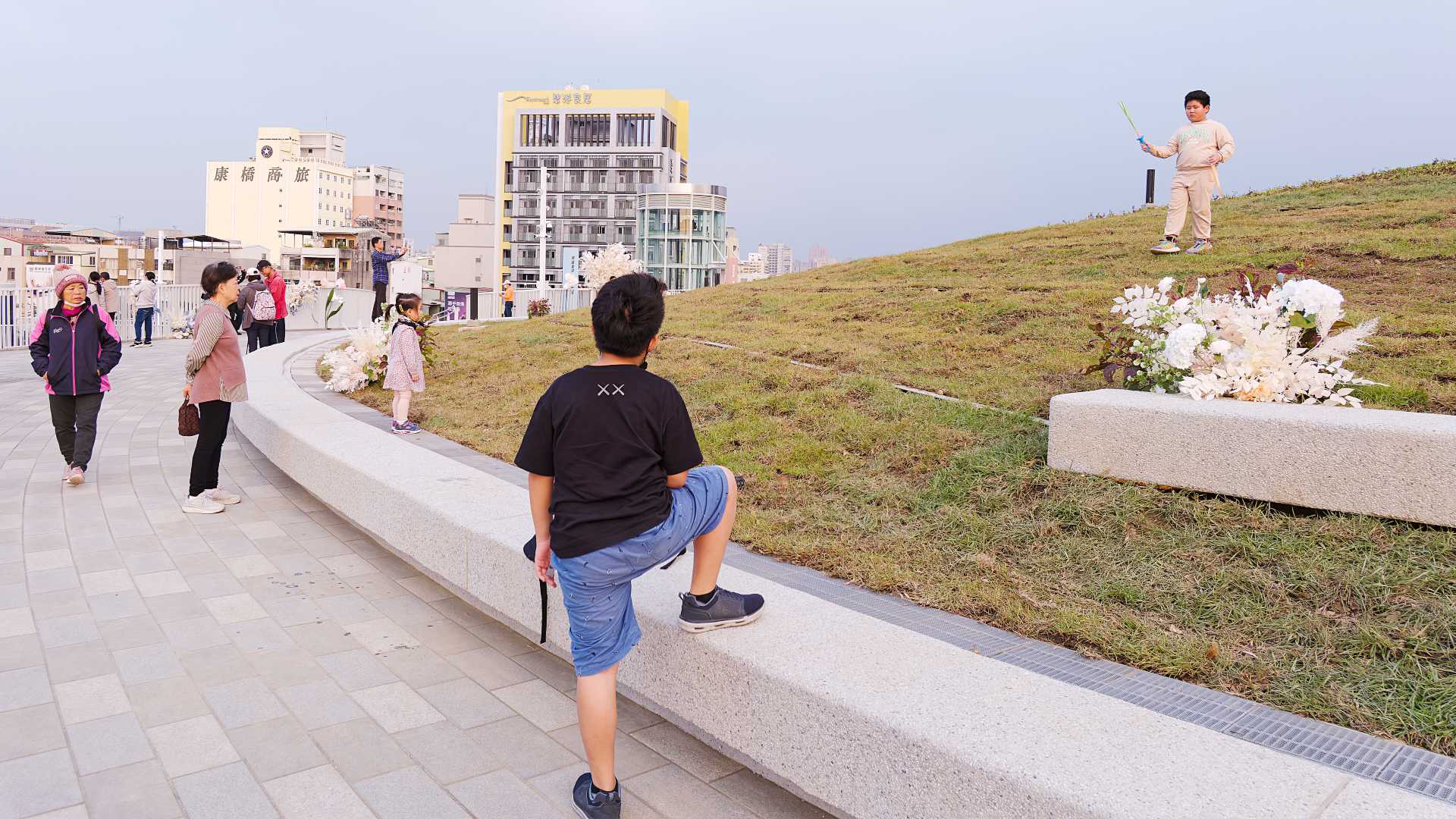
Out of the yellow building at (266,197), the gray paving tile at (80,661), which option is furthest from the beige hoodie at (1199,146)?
the yellow building at (266,197)

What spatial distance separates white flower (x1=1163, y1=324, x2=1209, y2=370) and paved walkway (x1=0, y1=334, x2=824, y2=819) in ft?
12.1

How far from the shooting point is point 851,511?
5.40m

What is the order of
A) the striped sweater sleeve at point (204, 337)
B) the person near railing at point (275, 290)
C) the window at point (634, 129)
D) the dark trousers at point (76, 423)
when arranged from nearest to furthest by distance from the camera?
the striped sweater sleeve at point (204, 337) < the dark trousers at point (76, 423) < the person near railing at point (275, 290) < the window at point (634, 129)

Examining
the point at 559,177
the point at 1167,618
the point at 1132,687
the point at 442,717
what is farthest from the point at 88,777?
the point at 559,177

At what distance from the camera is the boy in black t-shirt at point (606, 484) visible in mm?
2834

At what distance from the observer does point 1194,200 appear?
11922 mm

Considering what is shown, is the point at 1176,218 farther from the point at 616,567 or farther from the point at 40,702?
the point at 40,702

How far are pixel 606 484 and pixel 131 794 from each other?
1787 mm

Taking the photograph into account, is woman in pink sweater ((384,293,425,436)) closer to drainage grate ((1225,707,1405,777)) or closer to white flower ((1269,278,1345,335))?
white flower ((1269,278,1345,335))

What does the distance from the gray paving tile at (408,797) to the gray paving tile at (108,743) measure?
0.84 metres

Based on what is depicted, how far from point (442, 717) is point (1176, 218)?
37.8ft

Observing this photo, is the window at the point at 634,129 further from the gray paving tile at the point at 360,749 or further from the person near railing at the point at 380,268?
the gray paving tile at the point at 360,749

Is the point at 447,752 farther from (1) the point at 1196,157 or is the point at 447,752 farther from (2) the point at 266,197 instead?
(2) the point at 266,197

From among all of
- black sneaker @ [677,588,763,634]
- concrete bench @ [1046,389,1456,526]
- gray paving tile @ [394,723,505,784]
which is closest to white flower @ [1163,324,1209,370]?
concrete bench @ [1046,389,1456,526]
